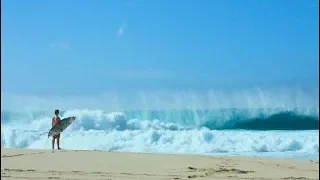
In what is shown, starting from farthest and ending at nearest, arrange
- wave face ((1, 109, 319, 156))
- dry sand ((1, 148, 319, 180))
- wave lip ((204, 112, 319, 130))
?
wave lip ((204, 112, 319, 130))
wave face ((1, 109, 319, 156))
dry sand ((1, 148, 319, 180))

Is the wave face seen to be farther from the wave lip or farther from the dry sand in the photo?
the dry sand

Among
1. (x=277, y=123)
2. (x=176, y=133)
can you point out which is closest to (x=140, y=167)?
(x=176, y=133)

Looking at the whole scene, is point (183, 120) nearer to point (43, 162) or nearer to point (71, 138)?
point (71, 138)

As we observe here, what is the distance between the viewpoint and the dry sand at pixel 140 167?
25.5 ft

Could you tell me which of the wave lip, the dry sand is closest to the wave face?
the wave lip

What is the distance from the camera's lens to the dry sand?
7.76 metres

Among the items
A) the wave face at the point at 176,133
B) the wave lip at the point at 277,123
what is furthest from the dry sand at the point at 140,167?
the wave lip at the point at 277,123

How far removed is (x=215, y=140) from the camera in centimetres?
1991

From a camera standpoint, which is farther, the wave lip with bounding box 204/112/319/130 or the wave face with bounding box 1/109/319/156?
the wave lip with bounding box 204/112/319/130

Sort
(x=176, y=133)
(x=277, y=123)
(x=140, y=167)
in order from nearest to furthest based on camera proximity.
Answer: (x=140, y=167), (x=176, y=133), (x=277, y=123)

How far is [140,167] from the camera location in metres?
8.55

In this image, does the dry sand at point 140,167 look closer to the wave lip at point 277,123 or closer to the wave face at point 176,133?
the wave face at point 176,133

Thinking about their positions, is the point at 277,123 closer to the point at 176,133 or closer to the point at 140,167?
the point at 176,133

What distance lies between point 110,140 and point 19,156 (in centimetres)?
1098
